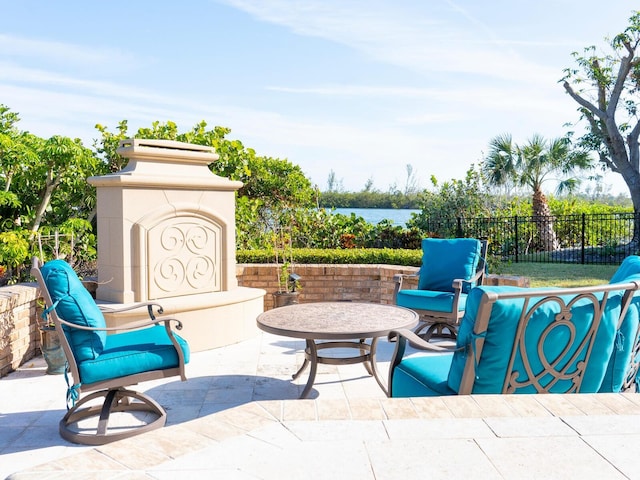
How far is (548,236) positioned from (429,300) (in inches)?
462

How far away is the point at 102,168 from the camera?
9.66 meters

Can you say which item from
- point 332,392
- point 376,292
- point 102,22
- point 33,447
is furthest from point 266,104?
point 33,447

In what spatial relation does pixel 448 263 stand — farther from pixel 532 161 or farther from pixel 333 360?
pixel 532 161

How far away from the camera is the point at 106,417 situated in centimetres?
346

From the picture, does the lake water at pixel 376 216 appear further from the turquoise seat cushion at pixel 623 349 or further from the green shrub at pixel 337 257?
the turquoise seat cushion at pixel 623 349

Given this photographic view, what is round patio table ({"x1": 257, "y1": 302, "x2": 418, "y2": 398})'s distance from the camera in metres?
3.85

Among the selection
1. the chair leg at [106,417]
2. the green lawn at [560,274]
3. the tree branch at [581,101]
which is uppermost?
the tree branch at [581,101]

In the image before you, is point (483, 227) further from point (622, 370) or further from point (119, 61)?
point (622, 370)

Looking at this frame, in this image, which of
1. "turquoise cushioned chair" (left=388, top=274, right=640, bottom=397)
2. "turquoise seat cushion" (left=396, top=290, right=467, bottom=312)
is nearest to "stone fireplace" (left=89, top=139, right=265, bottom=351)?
"turquoise seat cushion" (left=396, top=290, right=467, bottom=312)

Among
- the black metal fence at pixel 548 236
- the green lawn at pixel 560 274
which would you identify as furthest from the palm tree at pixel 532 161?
the green lawn at pixel 560 274

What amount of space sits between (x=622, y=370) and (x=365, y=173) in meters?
25.7

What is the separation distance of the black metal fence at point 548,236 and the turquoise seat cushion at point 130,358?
9.54 m

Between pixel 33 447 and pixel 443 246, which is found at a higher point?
pixel 443 246

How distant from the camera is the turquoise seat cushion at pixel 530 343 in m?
2.52
